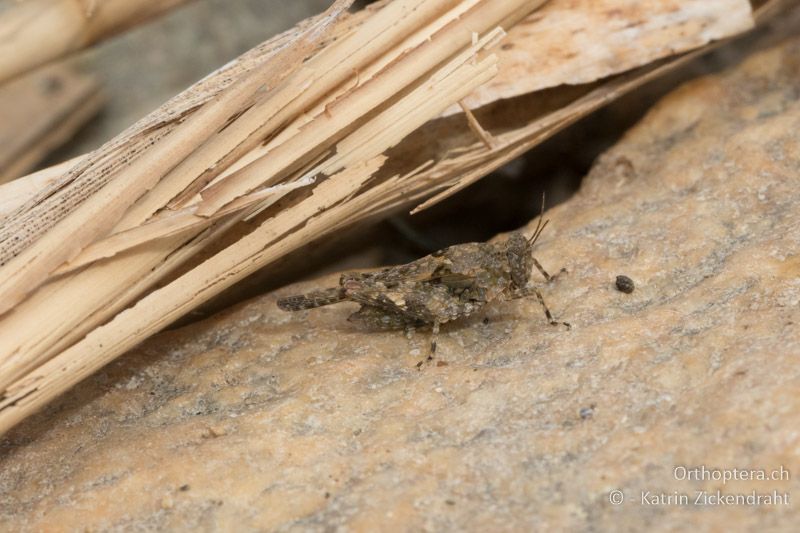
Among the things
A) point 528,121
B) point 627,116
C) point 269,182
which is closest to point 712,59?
point 627,116

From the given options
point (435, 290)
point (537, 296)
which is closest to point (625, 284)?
point (537, 296)

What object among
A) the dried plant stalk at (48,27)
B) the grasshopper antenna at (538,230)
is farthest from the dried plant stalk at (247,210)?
the dried plant stalk at (48,27)

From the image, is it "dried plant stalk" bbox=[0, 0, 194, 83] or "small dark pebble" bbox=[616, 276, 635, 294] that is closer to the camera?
"small dark pebble" bbox=[616, 276, 635, 294]

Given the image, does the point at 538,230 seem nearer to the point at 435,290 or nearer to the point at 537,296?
the point at 537,296

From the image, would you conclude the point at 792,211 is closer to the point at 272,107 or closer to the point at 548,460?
the point at 548,460

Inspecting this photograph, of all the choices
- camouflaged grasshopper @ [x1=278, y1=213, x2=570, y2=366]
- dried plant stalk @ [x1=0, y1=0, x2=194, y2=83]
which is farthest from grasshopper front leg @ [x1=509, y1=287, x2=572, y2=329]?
dried plant stalk @ [x1=0, y1=0, x2=194, y2=83]

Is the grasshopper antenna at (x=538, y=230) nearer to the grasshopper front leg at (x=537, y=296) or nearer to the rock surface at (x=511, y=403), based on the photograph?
the rock surface at (x=511, y=403)

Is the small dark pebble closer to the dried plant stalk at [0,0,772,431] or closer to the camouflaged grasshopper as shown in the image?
the camouflaged grasshopper
